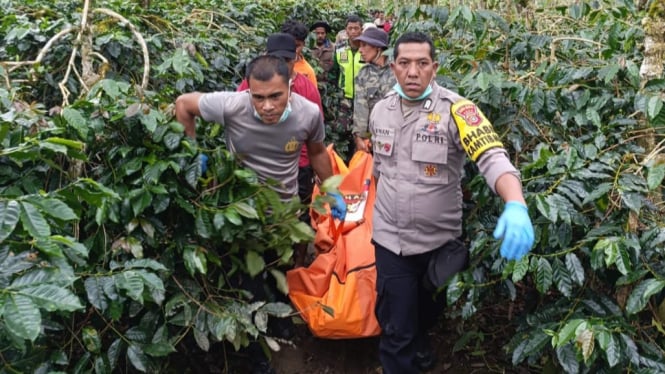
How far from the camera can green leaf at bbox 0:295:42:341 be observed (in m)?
1.36

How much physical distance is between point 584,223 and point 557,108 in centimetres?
73

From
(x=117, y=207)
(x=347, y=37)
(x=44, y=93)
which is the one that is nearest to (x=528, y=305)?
(x=117, y=207)

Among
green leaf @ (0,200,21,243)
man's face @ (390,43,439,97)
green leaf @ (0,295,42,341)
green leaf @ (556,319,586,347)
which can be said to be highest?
man's face @ (390,43,439,97)

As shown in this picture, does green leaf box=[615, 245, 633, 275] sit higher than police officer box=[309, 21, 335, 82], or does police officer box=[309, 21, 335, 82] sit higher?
green leaf box=[615, 245, 633, 275]

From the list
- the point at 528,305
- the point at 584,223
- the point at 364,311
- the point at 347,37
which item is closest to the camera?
the point at 584,223

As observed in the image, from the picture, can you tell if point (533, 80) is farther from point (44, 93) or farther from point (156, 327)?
point (44, 93)

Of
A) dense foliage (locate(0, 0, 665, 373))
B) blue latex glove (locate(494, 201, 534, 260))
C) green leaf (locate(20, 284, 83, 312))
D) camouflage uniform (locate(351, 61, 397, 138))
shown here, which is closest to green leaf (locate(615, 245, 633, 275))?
dense foliage (locate(0, 0, 665, 373))

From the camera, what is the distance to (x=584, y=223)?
2.17 metres

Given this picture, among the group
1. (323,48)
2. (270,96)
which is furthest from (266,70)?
(323,48)

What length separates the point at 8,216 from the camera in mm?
1544

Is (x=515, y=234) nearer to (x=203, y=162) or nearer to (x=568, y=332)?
(x=568, y=332)

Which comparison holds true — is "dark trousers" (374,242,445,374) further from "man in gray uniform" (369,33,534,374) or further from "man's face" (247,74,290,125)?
"man's face" (247,74,290,125)

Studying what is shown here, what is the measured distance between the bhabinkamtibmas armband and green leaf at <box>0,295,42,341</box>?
1.70 m

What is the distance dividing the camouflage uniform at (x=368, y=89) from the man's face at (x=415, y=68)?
2021 mm
